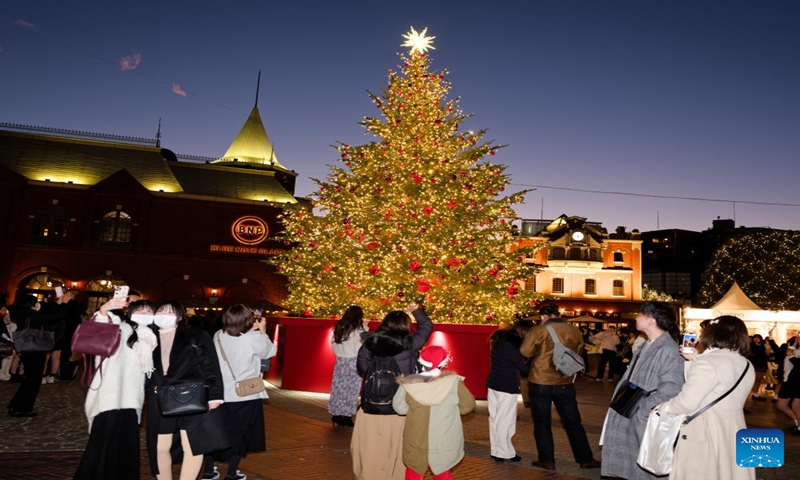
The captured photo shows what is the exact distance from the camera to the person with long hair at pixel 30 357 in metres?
9.09

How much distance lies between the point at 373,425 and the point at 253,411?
5.15 ft

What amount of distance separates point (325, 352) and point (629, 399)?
9.56m

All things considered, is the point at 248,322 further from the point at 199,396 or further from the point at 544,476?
the point at 544,476

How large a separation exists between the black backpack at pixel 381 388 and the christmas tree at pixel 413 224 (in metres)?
8.25

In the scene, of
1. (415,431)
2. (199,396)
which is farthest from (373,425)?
(199,396)

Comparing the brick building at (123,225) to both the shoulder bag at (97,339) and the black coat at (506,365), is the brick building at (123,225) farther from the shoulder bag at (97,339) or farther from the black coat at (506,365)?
the shoulder bag at (97,339)

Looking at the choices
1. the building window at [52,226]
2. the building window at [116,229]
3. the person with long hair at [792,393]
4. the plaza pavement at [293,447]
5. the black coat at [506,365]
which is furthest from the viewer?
the building window at [116,229]

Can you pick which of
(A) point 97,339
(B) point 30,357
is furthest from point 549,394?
(B) point 30,357

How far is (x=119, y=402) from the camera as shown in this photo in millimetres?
5051

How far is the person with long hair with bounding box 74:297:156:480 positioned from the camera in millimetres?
4949

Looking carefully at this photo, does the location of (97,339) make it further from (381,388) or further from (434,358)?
(434,358)

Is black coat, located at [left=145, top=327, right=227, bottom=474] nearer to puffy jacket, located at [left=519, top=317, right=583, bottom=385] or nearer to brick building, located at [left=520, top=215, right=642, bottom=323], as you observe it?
puffy jacket, located at [left=519, top=317, right=583, bottom=385]

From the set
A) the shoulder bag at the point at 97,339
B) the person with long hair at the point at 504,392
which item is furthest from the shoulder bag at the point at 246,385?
the person with long hair at the point at 504,392

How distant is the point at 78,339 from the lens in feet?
15.6
